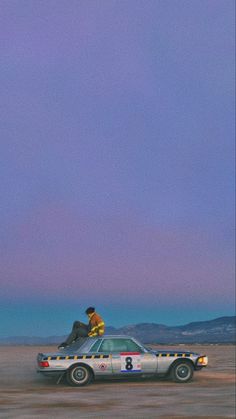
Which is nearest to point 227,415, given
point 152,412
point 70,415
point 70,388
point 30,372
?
point 152,412

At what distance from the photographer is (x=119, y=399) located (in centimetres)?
1314

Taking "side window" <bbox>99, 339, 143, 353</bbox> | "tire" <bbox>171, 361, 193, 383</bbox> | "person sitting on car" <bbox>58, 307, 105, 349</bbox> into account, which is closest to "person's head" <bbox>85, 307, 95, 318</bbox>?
"person sitting on car" <bbox>58, 307, 105, 349</bbox>

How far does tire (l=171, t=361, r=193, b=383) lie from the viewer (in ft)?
53.8

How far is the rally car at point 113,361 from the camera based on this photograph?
51.4ft

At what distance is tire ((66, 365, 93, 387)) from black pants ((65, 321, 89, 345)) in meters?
1.68

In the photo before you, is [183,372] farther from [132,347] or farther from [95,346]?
[95,346]

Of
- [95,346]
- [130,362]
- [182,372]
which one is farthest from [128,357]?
[182,372]

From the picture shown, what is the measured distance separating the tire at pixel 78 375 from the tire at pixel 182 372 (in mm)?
2274

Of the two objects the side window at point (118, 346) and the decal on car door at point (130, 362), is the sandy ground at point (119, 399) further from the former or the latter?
the side window at point (118, 346)

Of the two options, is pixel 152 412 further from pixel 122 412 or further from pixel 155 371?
pixel 155 371

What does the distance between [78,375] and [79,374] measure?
0.04 m

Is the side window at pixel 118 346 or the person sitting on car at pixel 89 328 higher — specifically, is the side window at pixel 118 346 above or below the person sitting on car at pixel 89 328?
below

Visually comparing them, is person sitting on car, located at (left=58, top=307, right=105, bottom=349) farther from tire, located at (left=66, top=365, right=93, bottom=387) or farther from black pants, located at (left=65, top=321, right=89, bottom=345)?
tire, located at (left=66, top=365, right=93, bottom=387)

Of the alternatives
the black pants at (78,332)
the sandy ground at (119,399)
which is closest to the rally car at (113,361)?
the sandy ground at (119,399)
